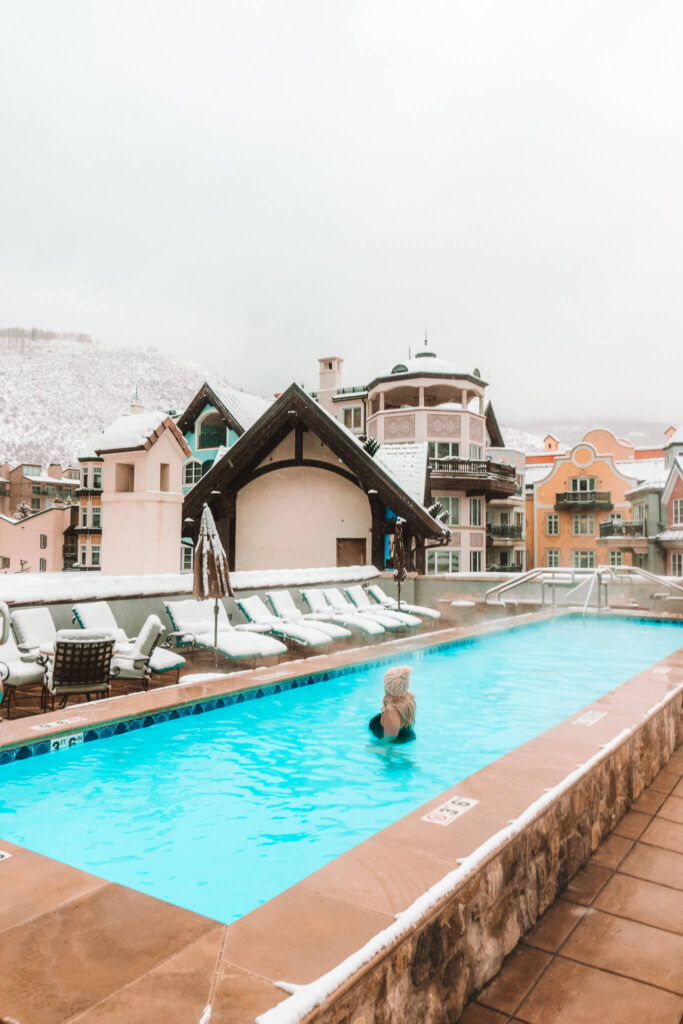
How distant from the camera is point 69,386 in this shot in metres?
134

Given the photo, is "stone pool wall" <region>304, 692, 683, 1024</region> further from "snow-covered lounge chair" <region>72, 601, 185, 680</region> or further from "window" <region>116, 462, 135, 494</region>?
"window" <region>116, 462, 135, 494</region>

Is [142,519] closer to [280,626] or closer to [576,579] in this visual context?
[280,626]

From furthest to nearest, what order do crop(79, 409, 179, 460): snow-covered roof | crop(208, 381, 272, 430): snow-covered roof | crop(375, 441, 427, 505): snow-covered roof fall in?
1. crop(208, 381, 272, 430): snow-covered roof
2. crop(375, 441, 427, 505): snow-covered roof
3. crop(79, 409, 179, 460): snow-covered roof

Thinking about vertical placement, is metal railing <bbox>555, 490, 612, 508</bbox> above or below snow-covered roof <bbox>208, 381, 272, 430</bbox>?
below

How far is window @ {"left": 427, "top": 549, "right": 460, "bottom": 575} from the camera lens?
38219 mm

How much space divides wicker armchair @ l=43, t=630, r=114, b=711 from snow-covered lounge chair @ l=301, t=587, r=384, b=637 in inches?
244

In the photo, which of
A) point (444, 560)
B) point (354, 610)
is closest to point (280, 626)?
point (354, 610)

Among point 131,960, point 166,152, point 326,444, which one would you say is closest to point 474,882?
point 131,960

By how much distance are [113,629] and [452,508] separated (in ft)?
96.9

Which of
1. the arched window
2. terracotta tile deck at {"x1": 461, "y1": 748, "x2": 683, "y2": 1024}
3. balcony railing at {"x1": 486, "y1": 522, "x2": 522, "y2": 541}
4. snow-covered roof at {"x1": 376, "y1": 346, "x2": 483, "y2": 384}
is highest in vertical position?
snow-covered roof at {"x1": 376, "y1": 346, "x2": 483, "y2": 384}

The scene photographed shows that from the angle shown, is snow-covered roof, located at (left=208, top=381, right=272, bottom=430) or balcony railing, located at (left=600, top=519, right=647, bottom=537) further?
balcony railing, located at (left=600, top=519, right=647, bottom=537)

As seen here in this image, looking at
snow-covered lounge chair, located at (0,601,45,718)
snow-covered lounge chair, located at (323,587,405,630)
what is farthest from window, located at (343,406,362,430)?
snow-covered lounge chair, located at (0,601,45,718)

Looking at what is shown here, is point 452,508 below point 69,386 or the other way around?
below

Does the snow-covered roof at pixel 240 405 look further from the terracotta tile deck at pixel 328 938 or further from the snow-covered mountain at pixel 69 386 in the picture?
the snow-covered mountain at pixel 69 386
